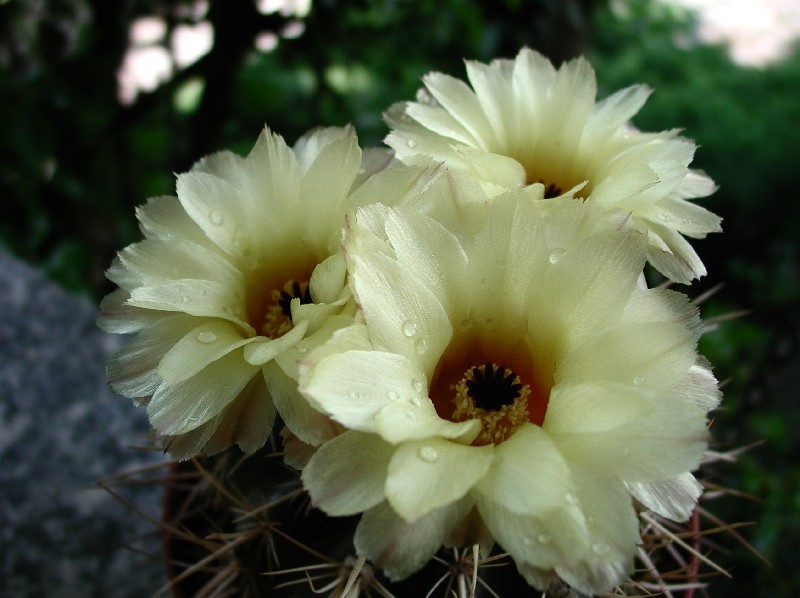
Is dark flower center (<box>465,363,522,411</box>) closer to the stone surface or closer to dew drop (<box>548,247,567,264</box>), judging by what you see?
dew drop (<box>548,247,567,264</box>)

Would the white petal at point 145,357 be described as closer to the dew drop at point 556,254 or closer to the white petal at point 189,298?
the white petal at point 189,298

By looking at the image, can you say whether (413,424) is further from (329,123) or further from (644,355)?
(329,123)

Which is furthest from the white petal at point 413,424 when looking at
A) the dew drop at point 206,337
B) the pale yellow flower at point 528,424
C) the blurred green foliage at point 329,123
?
the blurred green foliage at point 329,123

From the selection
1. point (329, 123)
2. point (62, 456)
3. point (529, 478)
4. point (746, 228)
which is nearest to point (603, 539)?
point (529, 478)

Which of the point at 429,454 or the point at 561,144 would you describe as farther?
the point at 561,144

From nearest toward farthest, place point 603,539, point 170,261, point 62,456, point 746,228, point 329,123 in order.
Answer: point 603,539 < point 170,261 < point 62,456 < point 329,123 < point 746,228

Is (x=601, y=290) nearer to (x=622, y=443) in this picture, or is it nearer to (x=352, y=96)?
(x=622, y=443)

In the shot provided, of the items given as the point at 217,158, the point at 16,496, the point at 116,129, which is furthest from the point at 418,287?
the point at 116,129
